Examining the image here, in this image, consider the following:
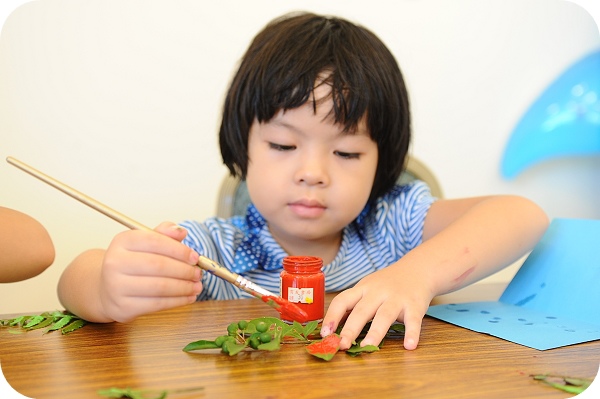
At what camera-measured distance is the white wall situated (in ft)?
6.88

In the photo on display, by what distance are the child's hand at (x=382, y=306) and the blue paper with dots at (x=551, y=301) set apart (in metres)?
0.07

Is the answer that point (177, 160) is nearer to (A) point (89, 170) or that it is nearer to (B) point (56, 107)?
(A) point (89, 170)

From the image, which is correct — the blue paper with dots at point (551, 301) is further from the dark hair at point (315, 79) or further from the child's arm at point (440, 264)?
the dark hair at point (315, 79)

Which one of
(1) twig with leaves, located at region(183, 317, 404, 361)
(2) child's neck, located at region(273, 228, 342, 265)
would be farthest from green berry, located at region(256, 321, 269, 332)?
(2) child's neck, located at region(273, 228, 342, 265)

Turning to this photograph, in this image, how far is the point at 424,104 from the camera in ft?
8.86

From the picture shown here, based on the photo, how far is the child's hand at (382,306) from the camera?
0.68m

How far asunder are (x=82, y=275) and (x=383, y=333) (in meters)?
0.43

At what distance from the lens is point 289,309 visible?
2.47 ft

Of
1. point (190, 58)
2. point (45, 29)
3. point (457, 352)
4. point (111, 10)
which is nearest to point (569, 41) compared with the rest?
point (190, 58)

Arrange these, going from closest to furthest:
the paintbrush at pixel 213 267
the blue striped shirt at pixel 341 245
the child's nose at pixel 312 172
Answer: the paintbrush at pixel 213 267 < the child's nose at pixel 312 172 < the blue striped shirt at pixel 341 245

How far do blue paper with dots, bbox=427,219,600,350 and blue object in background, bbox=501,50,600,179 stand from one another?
1906mm

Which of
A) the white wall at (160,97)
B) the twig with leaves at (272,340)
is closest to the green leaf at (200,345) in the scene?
the twig with leaves at (272,340)

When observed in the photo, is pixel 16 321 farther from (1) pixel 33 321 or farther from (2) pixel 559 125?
(2) pixel 559 125

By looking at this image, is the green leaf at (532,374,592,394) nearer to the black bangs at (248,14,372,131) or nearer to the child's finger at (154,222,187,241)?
the child's finger at (154,222,187,241)
